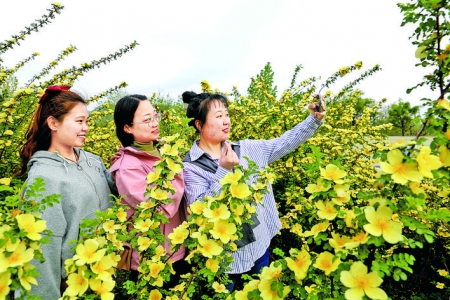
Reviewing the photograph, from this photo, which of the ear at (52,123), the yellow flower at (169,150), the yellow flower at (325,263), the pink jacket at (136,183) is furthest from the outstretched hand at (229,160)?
the ear at (52,123)

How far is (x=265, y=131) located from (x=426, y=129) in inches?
118

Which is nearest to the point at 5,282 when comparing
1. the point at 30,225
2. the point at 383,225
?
the point at 30,225

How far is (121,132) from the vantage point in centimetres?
216

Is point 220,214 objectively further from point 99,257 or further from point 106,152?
point 106,152

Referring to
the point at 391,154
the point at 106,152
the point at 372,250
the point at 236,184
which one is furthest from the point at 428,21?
the point at 106,152

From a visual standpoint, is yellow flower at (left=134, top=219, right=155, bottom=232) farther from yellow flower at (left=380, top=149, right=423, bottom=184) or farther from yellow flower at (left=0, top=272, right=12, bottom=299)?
yellow flower at (left=380, top=149, right=423, bottom=184)

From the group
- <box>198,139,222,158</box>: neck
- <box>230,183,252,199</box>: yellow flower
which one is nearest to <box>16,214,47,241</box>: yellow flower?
<box>230,183,252,199</box>: yellow flower

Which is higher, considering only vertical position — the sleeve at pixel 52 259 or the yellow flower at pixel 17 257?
the yellow flower at pixel 17 257

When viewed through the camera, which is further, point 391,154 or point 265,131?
point 265,131

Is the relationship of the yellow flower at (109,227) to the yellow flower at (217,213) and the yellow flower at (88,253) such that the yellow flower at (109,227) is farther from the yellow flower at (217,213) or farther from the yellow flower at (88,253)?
the yellow flower at (217,213)

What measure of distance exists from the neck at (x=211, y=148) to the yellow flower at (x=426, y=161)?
1.47 m

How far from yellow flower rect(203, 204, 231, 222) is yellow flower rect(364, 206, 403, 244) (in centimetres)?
56

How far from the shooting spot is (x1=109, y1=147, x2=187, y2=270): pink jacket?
6.16 ft

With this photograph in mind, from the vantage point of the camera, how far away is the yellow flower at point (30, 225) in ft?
3.41
